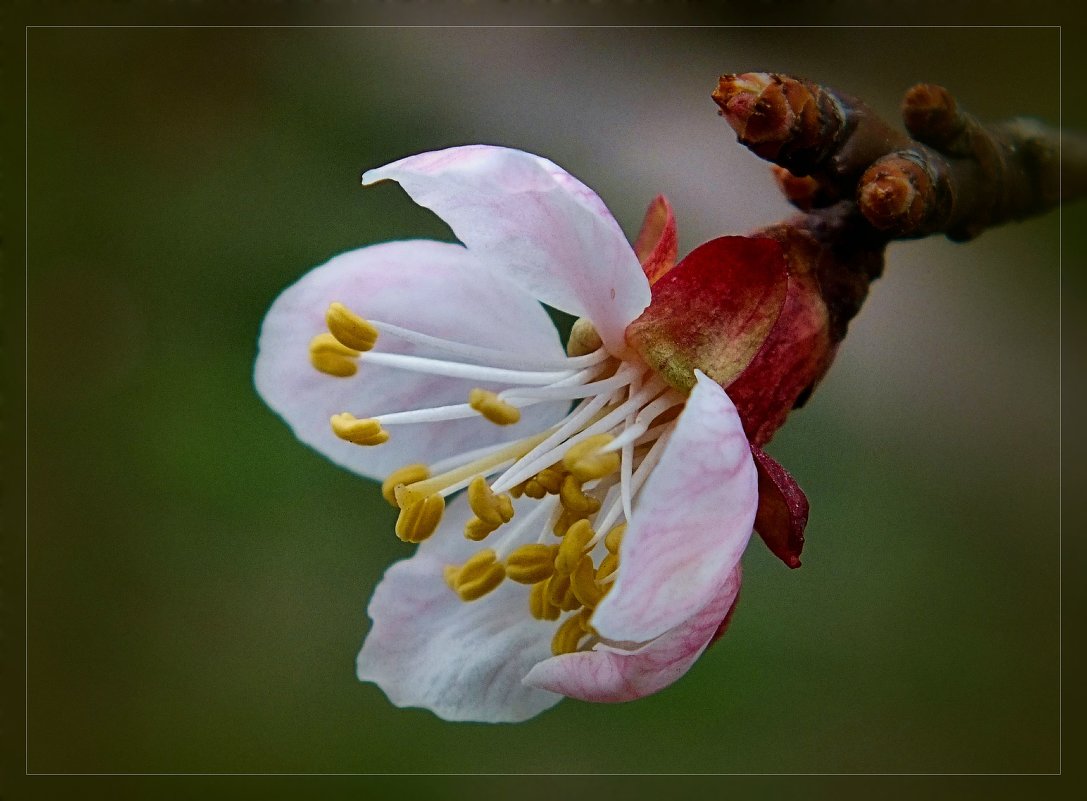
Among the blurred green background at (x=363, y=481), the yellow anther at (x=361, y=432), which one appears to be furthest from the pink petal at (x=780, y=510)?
the blurred green background at (x=363, y=481)

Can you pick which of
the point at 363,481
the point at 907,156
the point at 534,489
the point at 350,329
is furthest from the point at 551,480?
the point at 363,481

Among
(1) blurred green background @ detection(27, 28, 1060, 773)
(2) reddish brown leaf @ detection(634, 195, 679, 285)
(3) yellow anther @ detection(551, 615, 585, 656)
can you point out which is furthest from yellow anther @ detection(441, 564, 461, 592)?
(1) blurred green background @ detection(27, 28, 1060, 773)

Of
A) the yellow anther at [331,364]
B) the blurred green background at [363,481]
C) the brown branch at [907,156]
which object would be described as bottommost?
the blurred green background at [363,481]

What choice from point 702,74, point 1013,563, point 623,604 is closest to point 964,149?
point 623,604

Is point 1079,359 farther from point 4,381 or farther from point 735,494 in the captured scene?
point 4,381

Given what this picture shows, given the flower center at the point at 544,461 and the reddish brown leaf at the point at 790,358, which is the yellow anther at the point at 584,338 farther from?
the reddish brown leaf at the point at 790,358

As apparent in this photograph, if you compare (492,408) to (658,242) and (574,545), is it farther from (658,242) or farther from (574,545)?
(658,242)
